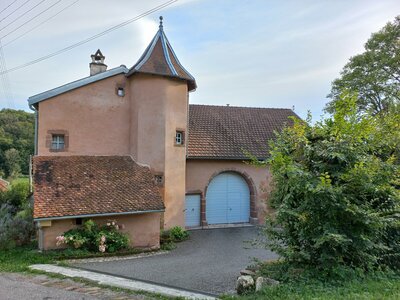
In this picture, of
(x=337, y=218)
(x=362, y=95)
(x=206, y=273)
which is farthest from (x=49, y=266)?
(x=362, y=95)

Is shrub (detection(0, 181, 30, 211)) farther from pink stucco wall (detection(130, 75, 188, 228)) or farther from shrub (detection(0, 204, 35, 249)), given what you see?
pink stucco wall (detection(130, 75, 188, 228))

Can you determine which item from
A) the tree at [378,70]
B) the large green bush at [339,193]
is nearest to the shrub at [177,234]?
the large green bush at [339,193]

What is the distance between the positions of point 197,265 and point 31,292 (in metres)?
5.02

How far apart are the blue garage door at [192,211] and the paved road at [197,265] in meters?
2.14

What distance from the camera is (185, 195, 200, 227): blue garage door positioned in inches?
668

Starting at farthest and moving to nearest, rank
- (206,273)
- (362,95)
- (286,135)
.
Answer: (362,95)
(206,273)
(286,135)

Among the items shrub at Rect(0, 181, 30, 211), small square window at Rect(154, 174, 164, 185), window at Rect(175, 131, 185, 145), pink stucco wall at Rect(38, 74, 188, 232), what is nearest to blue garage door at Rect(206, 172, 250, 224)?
pink stucco wall at Rect(38, 74, 188, 232)

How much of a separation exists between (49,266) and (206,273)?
454cm

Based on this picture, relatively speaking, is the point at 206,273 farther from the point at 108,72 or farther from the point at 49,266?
the point at 108,72

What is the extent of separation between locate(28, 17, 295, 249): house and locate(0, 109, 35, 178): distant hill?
34.7 meters

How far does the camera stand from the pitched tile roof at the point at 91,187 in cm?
1159

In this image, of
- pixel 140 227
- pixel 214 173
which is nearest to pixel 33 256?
pixel 140 227

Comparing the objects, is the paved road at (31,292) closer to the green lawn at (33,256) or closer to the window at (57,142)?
the green lawn at (33,256)

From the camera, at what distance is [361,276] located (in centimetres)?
617
